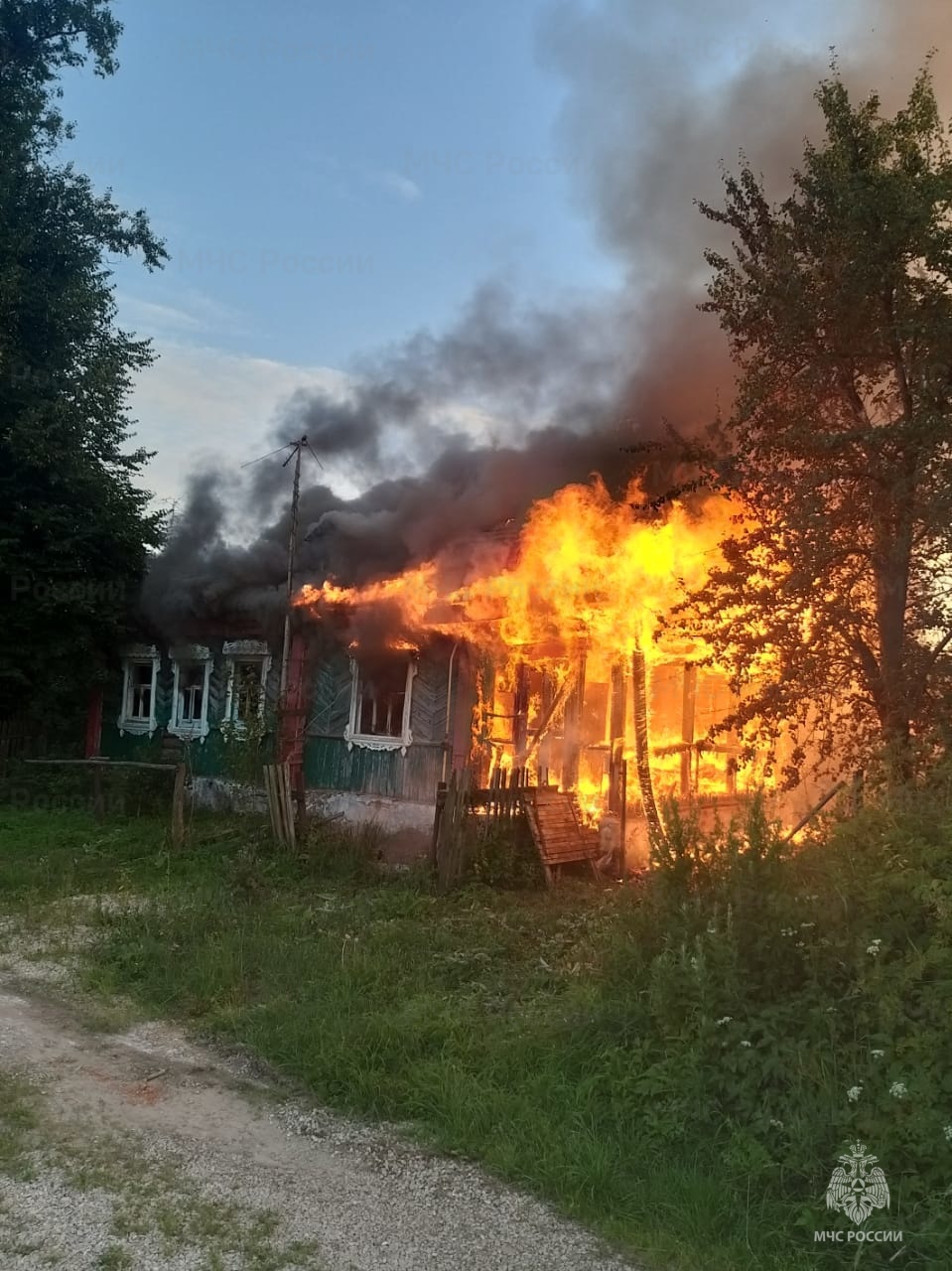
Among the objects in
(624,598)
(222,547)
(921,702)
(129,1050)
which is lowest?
(129,1050)

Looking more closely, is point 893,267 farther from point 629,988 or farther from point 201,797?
point 201,797

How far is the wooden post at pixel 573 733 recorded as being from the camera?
12102 mm

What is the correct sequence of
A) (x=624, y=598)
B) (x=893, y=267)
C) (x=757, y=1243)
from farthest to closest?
(x=624, y=598) < (x=893, y=267) < (x=757, y=1243)

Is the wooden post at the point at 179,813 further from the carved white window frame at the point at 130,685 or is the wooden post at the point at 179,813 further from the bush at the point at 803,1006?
the bush at the point at 803,1006

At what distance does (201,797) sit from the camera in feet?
51.4

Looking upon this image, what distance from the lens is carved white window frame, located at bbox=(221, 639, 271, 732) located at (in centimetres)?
1517

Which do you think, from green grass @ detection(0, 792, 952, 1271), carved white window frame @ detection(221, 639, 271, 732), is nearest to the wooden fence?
green grass @ detection(0, 792, 952, 1271)

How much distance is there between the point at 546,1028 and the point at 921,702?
408 cm

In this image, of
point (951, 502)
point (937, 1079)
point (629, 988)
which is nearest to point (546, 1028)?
point (629, 988)

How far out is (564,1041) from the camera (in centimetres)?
500

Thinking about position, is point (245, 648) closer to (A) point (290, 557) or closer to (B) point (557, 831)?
(A) point (290, 557)

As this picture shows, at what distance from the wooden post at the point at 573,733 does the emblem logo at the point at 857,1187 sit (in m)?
8.48

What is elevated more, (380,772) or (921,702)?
(921,702)

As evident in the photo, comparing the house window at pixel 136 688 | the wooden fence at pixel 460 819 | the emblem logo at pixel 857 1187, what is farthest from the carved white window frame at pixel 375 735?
the emblem logo at pixel 857 1187
